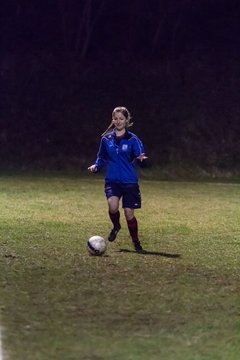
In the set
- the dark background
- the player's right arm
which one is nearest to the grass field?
the player's right arm

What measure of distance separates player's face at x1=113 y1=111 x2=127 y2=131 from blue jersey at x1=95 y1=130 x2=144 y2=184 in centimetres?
18

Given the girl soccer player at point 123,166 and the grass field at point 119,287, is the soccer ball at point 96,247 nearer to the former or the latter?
the grass field at point 119,287

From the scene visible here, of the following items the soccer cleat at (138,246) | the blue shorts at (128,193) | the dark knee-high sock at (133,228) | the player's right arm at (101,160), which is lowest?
the soccer cleat at (138,246)

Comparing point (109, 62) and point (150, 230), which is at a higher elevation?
point (109, 62)

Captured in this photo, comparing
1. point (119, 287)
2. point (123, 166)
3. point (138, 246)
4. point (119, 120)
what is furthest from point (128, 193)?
point (119, 287)

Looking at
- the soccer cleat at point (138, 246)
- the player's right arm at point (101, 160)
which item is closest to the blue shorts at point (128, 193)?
the player's right arm at point (101, 160)

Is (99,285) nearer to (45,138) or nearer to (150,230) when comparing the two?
(150,230)

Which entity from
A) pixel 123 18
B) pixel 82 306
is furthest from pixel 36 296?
pixel 123 18

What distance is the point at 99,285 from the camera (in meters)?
7.36

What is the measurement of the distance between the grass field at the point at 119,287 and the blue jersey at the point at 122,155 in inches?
38.2

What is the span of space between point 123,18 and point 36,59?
4.48 meters

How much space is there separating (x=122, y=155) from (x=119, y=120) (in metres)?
0.49

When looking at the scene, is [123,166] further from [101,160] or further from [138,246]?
[138,246]

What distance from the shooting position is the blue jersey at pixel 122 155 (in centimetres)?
967
